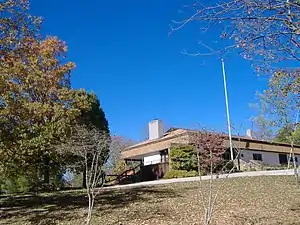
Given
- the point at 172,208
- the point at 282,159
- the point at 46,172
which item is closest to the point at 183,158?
the point at 46,172

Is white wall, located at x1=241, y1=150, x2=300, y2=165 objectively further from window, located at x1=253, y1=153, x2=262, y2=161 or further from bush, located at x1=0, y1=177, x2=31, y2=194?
bush, located at x1=0, y1=177, x2=31, y2=194

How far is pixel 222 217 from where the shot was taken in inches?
456

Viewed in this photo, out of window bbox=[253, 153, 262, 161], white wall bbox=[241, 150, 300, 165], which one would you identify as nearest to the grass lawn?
white wall bbox=[241, 150, 300, 165]

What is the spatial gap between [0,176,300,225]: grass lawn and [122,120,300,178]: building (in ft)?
46.2

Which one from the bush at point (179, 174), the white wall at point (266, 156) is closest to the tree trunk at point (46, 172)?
the bush at point (179, 174)

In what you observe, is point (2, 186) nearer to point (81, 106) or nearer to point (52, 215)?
point (81, 106)

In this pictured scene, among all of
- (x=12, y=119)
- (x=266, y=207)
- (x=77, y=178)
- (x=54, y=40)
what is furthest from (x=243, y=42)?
(x=77, y=178)

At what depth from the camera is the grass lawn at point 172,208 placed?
11.3m

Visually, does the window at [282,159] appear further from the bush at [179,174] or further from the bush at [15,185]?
the bush at [15,185]

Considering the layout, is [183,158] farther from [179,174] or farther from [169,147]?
[169,147]

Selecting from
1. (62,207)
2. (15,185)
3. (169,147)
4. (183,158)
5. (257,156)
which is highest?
(169,147)

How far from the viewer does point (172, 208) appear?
12.9m

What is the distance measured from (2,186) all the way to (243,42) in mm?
27735

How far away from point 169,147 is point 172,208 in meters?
17.9
